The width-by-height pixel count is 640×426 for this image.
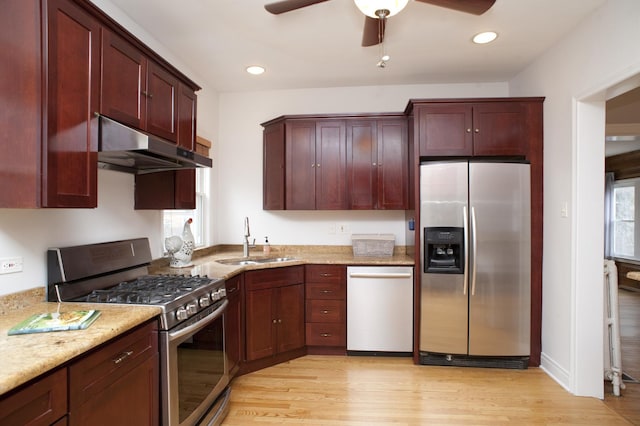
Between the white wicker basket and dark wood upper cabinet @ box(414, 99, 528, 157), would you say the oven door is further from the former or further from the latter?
dark wood upper cabinet @ box(414, 99, 528, 157)

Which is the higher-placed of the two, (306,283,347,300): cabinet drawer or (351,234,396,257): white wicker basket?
(351,234,396,257): white wicker basket

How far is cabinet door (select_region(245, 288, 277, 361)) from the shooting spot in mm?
2795

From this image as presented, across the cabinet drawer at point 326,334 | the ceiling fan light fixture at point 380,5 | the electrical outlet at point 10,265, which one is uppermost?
the ceiling fan light fixture at point 380,5

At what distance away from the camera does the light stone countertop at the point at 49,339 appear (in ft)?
3.22

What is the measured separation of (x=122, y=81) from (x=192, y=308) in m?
1.33

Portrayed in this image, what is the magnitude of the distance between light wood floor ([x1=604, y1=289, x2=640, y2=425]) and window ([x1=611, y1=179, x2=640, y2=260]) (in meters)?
1.65

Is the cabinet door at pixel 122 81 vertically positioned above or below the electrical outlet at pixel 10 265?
above

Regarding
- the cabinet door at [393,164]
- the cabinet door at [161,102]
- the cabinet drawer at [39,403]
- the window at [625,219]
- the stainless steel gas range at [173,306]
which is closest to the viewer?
the cabinet drawer at [39,403]

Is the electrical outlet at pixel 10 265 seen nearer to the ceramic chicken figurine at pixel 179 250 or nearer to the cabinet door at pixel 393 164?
the ceramic chicken figurine at pixel 179 250

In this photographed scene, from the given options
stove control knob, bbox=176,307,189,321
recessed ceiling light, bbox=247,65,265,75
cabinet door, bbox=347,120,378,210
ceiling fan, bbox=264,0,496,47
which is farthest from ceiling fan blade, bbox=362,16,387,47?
stove control knob, bbox=176,307,189,321

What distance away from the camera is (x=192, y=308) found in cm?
182

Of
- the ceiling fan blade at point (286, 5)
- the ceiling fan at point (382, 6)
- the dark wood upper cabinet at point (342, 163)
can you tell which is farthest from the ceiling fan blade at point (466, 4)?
the dark wood upper cabinet at point (342, 163)

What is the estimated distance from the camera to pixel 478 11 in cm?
184

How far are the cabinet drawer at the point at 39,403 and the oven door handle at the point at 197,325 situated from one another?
21.4 inches
